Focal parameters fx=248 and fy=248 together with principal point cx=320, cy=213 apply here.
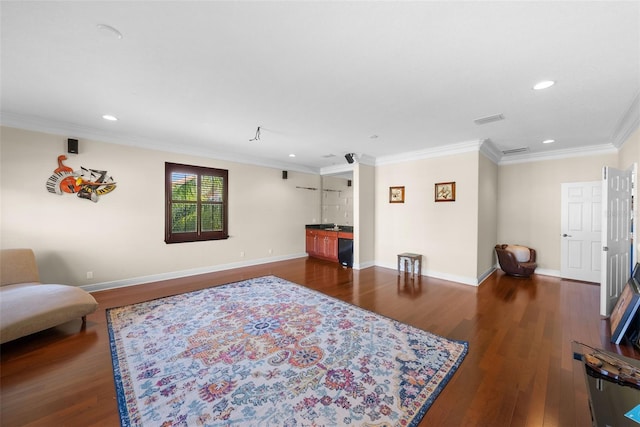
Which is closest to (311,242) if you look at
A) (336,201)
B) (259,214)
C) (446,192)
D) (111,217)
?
(259,214)

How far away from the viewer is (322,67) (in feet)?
7.25

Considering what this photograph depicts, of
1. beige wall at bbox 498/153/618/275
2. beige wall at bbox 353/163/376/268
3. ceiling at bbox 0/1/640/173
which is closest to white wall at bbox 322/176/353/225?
beige wall at bbox 353/163/376/268

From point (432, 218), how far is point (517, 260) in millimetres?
1883

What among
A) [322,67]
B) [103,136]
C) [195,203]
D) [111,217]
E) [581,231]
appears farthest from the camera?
[195,203]

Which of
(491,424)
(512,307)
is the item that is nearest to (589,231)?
(512,307)

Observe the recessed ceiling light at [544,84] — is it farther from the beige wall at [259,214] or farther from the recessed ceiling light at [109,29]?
the recessed ceiling light at [109,29]

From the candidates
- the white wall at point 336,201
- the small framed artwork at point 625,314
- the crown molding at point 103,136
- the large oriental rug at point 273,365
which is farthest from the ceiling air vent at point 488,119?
the white wall at point 336,201

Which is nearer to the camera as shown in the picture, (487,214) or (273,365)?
(273,365)

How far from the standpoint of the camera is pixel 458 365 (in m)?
2.21

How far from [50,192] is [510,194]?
28.2 feet

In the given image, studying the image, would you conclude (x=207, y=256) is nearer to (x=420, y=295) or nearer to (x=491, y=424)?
(x=420, y=295)

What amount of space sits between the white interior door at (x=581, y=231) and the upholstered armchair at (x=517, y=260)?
0.54 m

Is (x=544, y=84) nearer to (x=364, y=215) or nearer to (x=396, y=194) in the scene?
(x=396, y=194)

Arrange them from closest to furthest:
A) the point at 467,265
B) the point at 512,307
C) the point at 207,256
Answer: the point at 512,307
the point at 467,265
the point at 207,256
